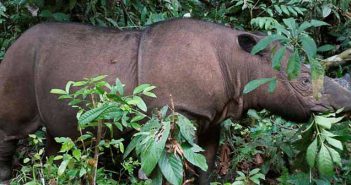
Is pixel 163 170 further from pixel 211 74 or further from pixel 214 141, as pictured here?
pixel 214 141

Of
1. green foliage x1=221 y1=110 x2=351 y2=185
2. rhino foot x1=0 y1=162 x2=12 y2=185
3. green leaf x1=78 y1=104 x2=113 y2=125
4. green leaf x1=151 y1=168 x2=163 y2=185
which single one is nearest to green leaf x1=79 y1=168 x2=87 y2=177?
green leaf x1=78 y1=104 x2=113 y2=125

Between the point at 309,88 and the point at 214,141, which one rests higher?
the point at 309,88

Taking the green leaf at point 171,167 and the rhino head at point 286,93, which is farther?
the rhino head at point 286,93

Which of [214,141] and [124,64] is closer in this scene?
[124,64]

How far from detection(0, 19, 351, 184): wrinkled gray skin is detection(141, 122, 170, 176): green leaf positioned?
167 centimetres

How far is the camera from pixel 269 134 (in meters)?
5.86

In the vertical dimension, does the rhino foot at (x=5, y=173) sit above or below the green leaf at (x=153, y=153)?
below

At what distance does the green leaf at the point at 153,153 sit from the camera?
10.3 feet

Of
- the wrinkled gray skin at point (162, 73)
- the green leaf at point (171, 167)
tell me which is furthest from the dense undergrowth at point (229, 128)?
the wrinkled gray skin at point (162, 73)

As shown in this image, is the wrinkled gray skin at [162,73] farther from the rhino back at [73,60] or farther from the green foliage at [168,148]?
the green foliage at [168,148]

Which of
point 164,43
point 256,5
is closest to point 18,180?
point 164,43

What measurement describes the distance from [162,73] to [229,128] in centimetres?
142

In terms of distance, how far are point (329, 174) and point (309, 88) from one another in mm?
1303

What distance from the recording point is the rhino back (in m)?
5.09
